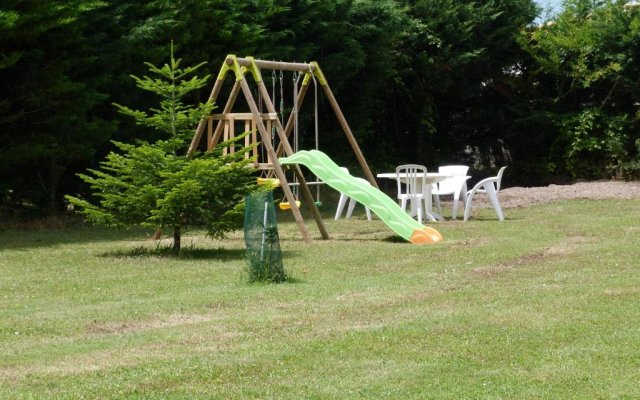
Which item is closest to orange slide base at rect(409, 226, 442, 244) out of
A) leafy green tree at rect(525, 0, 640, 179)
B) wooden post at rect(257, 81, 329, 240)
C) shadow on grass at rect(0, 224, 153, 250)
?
wooden post at rect(257, 81, 329, 240)

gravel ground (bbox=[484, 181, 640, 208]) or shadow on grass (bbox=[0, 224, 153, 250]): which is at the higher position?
gravel ground (bbox=[484, 181, 640, 208])

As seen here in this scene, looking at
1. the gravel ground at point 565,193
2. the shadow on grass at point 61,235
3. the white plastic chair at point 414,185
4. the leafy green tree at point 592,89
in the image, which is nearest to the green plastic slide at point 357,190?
the white plastic chair at point 414,185

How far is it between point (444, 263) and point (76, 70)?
25.8ft

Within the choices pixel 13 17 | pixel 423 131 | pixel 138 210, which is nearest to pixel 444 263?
pixel 138 210

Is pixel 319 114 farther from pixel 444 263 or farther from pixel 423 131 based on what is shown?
pixel 444 263

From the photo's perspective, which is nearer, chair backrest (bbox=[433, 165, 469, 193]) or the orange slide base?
the orange slide base

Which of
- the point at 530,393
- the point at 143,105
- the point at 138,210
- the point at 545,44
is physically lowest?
the point at 530,393

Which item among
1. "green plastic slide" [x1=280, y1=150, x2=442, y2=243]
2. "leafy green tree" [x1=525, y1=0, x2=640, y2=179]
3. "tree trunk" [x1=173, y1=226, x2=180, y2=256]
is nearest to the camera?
"tree trunk" [x1=173, y1=226, x2=180, y2=256]

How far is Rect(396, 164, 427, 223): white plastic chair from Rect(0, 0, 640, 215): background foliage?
401 cm

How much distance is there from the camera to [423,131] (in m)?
26.2

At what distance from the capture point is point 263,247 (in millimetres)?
10586

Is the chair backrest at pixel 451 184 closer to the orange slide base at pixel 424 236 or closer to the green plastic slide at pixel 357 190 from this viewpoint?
the green plastic slide at pixel 357 190

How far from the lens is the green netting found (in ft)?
Answer: 34.8

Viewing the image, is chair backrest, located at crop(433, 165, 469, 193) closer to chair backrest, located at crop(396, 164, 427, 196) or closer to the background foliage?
chair backrest, located at crop(396, 164, 427, 196)
